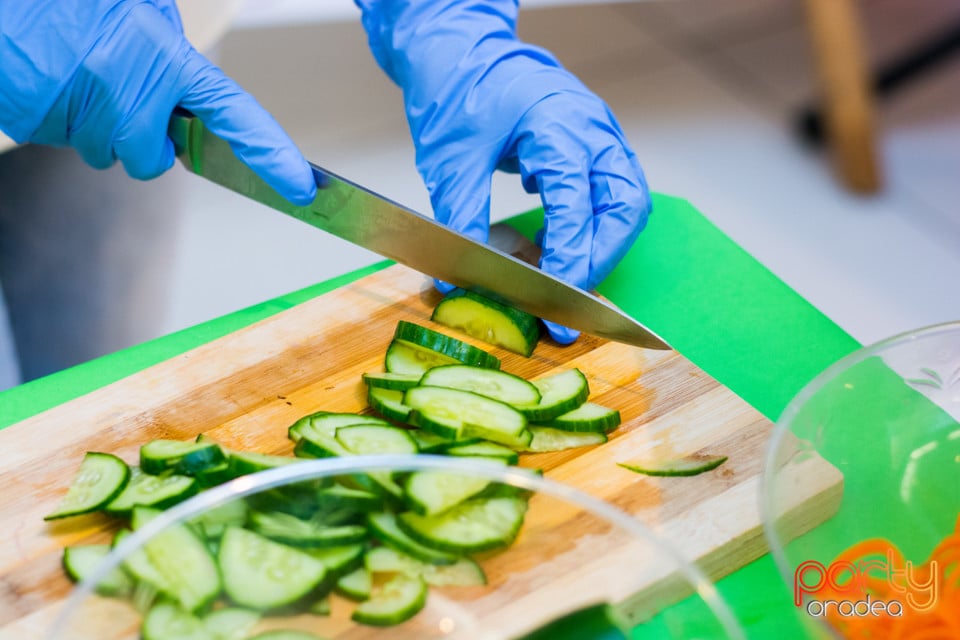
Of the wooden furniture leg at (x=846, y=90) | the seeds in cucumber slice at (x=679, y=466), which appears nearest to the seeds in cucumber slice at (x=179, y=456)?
the seeds in cucumber slice at (x=679, y=466)

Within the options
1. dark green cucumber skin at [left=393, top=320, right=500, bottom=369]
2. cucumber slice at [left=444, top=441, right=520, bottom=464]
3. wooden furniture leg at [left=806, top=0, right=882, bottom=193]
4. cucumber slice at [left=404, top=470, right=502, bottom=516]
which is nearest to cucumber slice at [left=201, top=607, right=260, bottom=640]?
cucumber slice at [left=404, top=470, right=502, bottom=516]

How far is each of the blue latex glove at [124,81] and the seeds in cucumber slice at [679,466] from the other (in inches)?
29.0

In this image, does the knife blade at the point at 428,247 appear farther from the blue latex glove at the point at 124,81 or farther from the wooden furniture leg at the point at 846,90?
the wooden furniture leg at the point at 846,90

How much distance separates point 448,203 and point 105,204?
1.02 meters

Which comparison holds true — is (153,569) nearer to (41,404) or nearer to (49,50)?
(41,404)

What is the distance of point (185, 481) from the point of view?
1418mm

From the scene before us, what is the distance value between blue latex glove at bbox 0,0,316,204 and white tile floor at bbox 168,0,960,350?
1903mm

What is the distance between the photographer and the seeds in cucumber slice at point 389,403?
1.53 m

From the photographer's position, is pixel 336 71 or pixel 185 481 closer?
pixel 185 481

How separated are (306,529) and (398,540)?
11 cm

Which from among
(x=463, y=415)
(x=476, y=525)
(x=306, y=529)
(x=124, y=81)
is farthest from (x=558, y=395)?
(x=124, y=81)

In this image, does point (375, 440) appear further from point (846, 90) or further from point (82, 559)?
point (846, 90)

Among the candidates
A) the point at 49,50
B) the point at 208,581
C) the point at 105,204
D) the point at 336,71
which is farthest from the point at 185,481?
the point at 336,71

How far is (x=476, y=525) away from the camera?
1.18 meters
